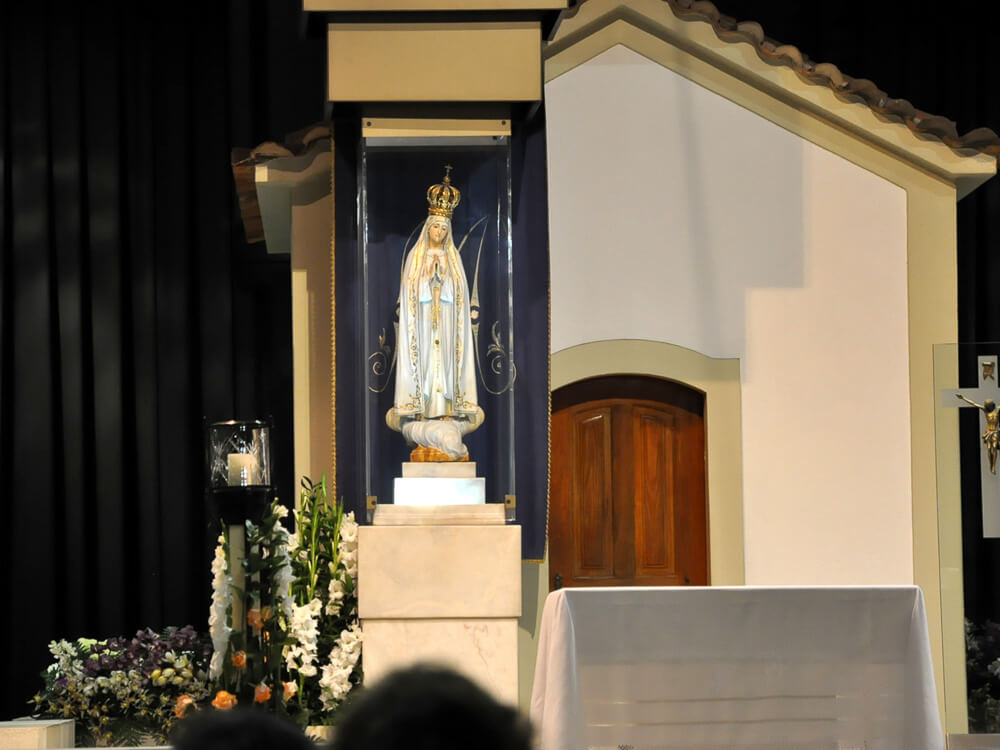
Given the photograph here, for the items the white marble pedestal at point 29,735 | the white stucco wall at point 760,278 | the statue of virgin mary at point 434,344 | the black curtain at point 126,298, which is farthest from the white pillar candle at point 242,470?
the black curtain at point 126,298

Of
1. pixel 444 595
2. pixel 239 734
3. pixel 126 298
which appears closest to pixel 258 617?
pixel 444 595

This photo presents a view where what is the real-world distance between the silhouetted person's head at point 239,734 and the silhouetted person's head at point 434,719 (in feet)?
0.27

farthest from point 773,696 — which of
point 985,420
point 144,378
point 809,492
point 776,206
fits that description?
point 144,378

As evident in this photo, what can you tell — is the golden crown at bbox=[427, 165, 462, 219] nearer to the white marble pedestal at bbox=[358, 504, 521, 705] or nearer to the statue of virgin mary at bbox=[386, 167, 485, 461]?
the statue of virgin mary at bbox=[386, 167, 485, 461]

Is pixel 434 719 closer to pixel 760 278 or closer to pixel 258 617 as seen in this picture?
pixel 258 617

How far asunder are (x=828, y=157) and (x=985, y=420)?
2.01m

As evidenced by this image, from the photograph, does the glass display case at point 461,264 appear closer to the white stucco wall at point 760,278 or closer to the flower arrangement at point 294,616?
the flower arrangement at point 294,616

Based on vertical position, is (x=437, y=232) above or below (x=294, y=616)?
above

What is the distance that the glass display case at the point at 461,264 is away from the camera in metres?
5.80

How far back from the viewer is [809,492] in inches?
266

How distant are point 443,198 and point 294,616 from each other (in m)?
1.95

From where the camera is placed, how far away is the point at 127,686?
20.2 ft

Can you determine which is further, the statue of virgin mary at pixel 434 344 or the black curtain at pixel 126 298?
the black curtain at pixel 126 298

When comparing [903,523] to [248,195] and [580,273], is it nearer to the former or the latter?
[580,273]
